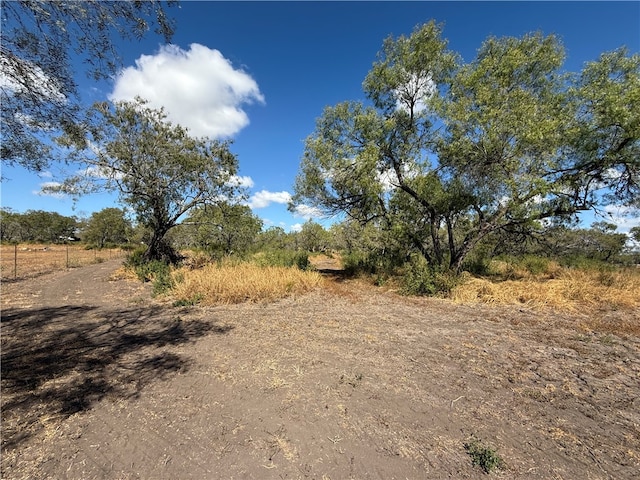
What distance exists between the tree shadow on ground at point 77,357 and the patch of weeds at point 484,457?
3.23m

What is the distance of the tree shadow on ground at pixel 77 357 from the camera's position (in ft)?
8.75

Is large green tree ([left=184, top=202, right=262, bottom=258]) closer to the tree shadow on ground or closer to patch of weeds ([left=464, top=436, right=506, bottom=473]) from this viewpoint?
the tree shadow on ground

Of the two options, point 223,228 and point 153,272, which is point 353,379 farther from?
point 223,228

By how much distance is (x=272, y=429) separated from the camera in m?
2.40

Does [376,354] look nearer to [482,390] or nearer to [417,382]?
[417,382]

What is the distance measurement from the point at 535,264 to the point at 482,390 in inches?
412

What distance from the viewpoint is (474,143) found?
27.0ft

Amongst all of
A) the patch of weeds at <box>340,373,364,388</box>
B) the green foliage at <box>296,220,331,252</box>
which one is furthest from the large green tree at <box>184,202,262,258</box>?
the green foliage at <box>296,220,331,252</box>

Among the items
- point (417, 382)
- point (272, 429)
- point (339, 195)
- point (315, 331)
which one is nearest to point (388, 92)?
point (339, 195)

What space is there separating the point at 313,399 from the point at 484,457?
1517 millimetres

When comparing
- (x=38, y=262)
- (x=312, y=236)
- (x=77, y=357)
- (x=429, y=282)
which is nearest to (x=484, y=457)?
(x=77, y=357)

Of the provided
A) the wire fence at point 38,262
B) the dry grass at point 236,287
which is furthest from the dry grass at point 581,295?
the wire fence at point 38,262

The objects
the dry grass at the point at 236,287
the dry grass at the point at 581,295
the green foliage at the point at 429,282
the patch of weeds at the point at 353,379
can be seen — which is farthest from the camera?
the green foliage at the point at 429,282

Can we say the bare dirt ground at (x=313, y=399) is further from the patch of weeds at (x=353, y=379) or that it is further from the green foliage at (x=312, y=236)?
the green foliage at (x=312, y=236)
